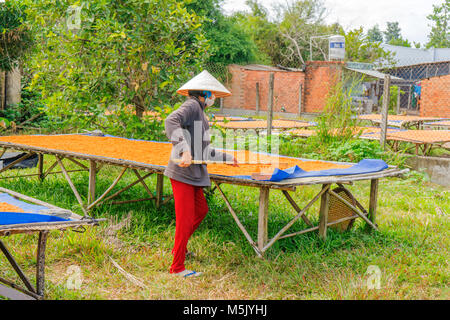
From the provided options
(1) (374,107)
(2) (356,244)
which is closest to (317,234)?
(2) (356,244)

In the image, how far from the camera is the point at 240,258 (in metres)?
4.55

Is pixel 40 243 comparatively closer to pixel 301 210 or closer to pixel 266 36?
pixel 301 210

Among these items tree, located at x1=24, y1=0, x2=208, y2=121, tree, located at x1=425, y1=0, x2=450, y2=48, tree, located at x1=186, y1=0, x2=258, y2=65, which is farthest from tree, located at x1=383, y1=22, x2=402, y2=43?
tree, located at x1=24, y1=0, x2=208, y2=121

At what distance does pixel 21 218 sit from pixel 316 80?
22854 millimetres

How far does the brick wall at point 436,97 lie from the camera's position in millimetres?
22203

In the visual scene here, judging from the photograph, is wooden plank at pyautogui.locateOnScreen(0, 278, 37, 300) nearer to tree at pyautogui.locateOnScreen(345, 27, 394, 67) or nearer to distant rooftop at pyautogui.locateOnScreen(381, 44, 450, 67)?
tree at pyautogui.locateOnScreen(345, 27, 394, 67)

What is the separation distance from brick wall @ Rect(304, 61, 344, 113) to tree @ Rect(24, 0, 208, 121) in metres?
16.8

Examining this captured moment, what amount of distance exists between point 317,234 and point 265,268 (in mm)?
1028

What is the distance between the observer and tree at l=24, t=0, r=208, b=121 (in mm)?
→ 7758

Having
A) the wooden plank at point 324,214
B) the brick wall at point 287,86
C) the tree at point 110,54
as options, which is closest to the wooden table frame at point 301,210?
the wooden plank at point 324,214

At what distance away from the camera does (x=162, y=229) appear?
5488mm

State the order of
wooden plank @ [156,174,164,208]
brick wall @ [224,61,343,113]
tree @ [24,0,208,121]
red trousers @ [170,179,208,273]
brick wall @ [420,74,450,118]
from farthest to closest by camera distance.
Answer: brick wall @ [224,61,343,113] < brick wall @ [420,74,450,118] < tree @ [24,0,208,121] < wooden plank @ [156,174,164,208] < red trousers @ [170,179,208,273]

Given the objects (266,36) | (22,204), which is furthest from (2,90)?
(266,36)

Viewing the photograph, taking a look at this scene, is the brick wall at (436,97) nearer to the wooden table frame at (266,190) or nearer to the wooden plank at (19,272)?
the wooden table frame at (266,190)
